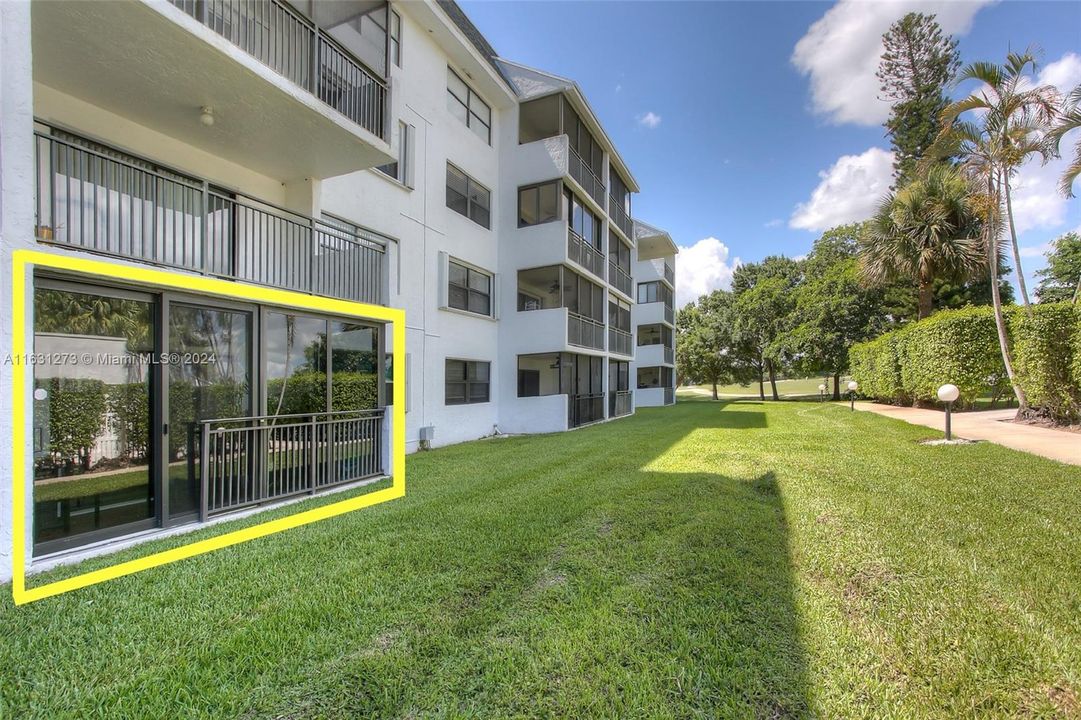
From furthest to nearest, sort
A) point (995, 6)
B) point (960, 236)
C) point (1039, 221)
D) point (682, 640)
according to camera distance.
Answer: point (960, 236)
point (1039, 221)
point (995, 6)
point (682, 640)

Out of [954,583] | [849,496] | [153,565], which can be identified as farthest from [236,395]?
[849,496]

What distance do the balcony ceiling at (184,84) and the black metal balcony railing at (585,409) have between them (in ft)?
32.2

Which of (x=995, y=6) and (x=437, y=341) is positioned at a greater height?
(x=995, y=6)

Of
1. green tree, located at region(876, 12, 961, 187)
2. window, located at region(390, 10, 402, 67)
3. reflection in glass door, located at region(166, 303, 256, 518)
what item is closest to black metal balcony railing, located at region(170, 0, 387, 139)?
window, located at region(390, 10, 402, 67)

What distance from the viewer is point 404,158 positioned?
10.7m

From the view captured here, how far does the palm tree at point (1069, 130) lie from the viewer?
33.6 feet

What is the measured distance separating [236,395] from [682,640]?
581cm

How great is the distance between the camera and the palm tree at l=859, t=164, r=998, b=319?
1722cm

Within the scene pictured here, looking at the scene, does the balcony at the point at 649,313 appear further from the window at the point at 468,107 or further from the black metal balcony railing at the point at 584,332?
the window at the point at 468,107

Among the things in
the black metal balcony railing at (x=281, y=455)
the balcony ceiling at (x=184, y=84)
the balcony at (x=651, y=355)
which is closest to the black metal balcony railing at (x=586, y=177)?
the balcony ceiling at (x=184, y=84)

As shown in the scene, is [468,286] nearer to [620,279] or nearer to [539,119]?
[539,119]

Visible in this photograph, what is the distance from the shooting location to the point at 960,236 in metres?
17.9

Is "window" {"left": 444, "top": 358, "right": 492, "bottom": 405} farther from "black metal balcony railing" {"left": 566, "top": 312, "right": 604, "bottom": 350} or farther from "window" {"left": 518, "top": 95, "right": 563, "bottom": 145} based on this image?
"window" {"left": 518, "top": 95, "right": 563, "bottom": 145}

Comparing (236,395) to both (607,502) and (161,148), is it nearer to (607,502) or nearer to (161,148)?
(161,148)
